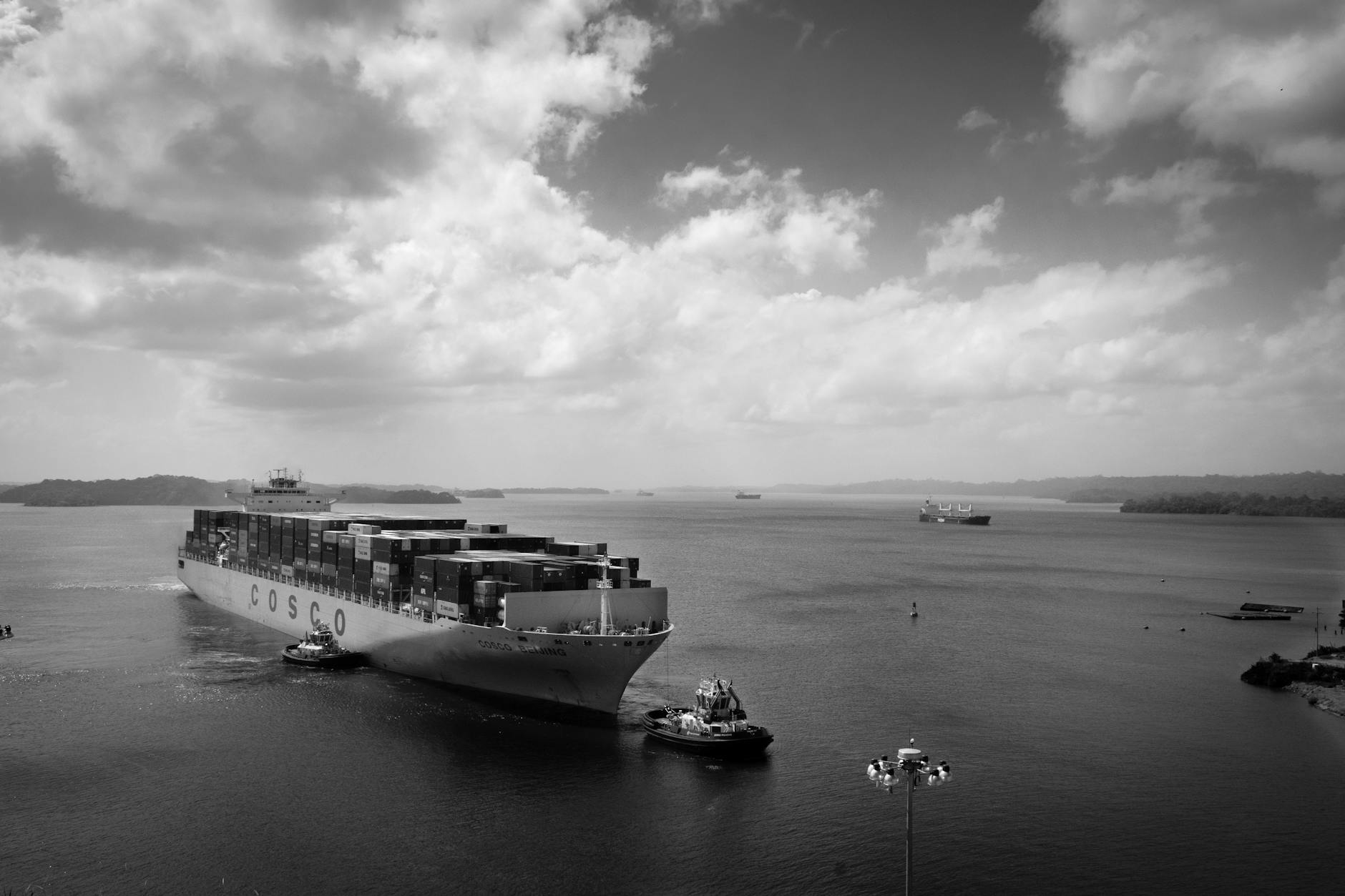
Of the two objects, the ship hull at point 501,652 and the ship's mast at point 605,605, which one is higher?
the ship's mast at point 605,605

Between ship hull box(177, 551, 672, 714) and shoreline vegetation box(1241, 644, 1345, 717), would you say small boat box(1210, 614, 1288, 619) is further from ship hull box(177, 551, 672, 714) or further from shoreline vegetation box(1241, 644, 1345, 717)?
ship hull box(177, 551, 672, 714)

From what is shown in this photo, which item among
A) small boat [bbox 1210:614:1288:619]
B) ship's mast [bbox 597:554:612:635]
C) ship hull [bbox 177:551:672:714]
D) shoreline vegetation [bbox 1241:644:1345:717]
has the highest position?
ship's mast [bbox 597:554:612:635]

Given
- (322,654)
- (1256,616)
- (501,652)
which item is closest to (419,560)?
(501,652)

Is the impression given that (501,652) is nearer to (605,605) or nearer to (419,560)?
(605,605)

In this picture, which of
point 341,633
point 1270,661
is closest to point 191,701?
point 341,633

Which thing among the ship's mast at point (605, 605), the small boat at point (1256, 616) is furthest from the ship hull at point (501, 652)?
the small boat at point (1256, 616)

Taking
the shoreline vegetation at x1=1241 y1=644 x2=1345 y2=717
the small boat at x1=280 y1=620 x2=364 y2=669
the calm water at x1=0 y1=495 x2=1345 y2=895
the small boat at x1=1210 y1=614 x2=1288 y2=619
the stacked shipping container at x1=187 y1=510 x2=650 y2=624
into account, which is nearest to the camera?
the calm water at x1=0 y1=495 x2=1345 y2=895

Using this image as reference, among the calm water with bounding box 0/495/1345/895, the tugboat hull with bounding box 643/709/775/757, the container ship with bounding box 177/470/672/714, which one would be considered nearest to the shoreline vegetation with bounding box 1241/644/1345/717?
the calm water with bounding box 0/495/1345/895

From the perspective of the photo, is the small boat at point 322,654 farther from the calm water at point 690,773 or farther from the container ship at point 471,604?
the calm water at point 690,773
